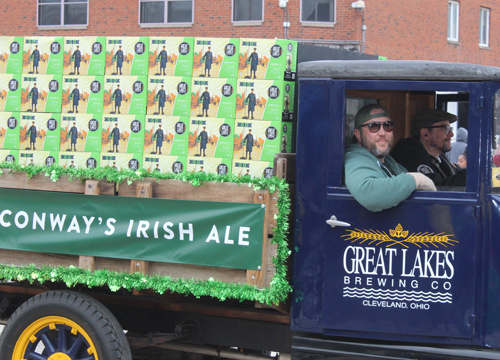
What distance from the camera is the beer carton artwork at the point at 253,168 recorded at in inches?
135

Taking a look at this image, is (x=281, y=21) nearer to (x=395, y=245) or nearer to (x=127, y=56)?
(x=127, y=56)

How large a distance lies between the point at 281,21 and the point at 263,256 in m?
13.4

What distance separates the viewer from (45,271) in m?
3.29

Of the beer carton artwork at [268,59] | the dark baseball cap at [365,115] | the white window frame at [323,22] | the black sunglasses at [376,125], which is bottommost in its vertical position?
the black sunglasses at [376,125]

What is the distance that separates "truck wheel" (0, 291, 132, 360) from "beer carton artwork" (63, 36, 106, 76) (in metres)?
1.39

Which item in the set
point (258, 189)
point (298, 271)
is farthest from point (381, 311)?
point (258, 189)

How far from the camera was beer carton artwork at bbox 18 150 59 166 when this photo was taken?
12.1ft

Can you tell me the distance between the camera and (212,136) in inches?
138

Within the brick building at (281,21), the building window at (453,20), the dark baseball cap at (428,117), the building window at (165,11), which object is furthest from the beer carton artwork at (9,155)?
the building window at (453,20)

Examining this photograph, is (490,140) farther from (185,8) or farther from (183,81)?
(185,8)

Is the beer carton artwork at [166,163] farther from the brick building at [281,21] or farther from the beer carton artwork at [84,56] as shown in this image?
the brick building at [281,21]

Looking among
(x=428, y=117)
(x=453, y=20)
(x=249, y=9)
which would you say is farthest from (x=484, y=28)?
(x=428, y=117)

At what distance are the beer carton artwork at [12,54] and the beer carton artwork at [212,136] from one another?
1.24 metres

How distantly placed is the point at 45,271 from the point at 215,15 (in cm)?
1369
